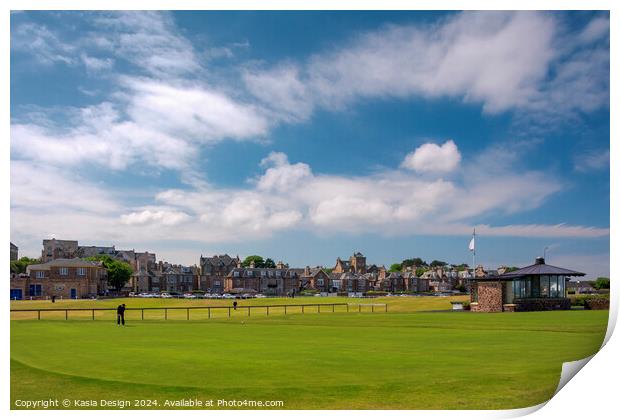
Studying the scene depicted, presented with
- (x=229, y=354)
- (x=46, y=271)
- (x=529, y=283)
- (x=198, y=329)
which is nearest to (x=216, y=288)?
(x=46, y=271)

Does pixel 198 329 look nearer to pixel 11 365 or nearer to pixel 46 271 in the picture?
pixel 11 365

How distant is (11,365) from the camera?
62.9 feet

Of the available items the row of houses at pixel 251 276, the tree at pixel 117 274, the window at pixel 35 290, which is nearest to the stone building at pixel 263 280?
the row of houses at pixel 251 276

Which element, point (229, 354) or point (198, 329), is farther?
point (198, 329)

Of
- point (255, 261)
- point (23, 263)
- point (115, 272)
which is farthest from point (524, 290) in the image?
point (255, 261)

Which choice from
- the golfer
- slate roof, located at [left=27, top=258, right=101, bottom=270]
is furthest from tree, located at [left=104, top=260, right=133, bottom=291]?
the golfer

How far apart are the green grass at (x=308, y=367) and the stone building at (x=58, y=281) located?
72.6 metres

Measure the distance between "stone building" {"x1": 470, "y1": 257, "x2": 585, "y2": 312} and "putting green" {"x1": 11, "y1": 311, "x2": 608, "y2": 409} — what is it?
22.2 m

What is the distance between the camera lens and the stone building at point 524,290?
50.7 metres

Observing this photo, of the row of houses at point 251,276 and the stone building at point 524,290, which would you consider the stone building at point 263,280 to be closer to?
the row of houses at point 251,276

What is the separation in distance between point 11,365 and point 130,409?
628 centimetres

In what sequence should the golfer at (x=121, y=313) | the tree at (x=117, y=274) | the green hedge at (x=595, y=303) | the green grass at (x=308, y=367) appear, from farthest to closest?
the tree at (x=117, y=274) < the green hedge at (x=595, y=303) < the golfer at (x=121, y=313) < the green grass at (x=308, y=367)
